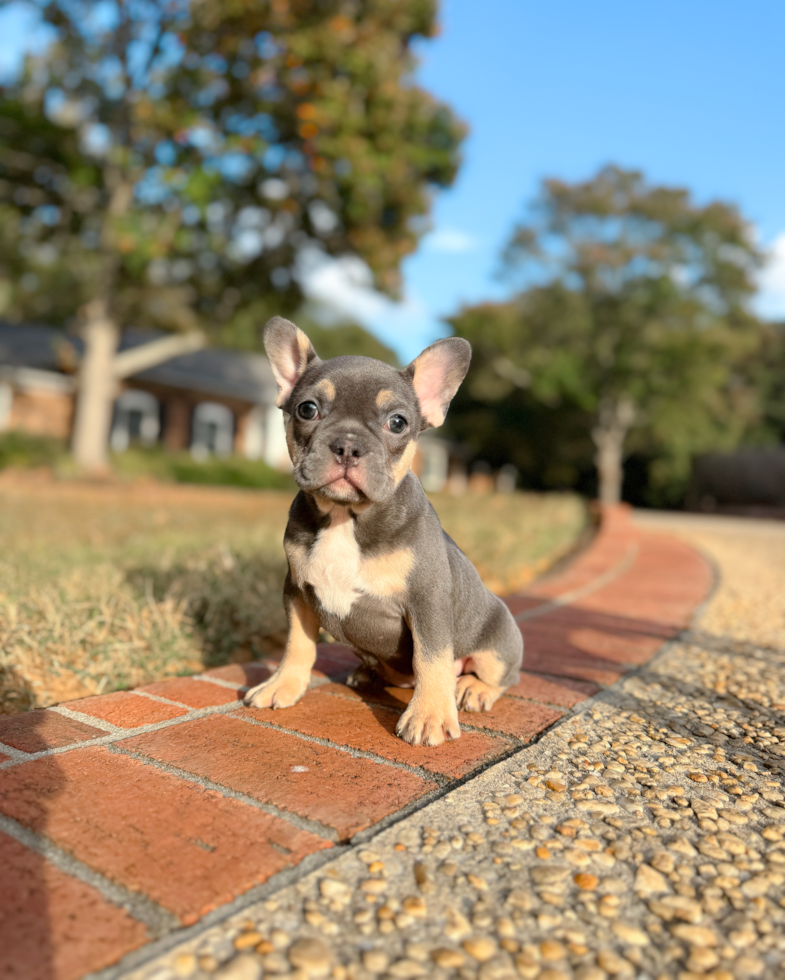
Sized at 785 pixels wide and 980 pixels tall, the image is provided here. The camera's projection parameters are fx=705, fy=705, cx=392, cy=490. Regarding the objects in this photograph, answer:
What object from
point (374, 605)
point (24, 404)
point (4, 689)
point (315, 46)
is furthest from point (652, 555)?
point (24, 404)

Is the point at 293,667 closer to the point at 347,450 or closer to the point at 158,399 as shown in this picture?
the point at 347,450

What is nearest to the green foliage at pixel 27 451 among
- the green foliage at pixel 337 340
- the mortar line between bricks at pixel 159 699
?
the mortar line between bricks at pixel 159 699

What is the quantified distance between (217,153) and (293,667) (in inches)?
609

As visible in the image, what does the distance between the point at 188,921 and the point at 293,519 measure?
4.75ft

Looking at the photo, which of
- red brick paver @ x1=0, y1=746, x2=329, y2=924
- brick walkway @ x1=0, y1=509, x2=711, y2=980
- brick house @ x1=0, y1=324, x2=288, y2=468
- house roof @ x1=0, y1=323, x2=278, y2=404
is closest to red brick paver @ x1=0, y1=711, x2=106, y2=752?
brick walkway @ x1=0, y1=509, x2=711, y2=980

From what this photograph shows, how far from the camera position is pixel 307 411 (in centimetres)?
252

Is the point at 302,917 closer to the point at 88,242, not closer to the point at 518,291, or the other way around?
the point at 88,242

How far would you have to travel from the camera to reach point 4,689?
9.17 feet

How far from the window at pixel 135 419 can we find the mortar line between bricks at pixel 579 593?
76.0 ft

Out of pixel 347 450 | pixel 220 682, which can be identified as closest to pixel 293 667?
pixel 220 682

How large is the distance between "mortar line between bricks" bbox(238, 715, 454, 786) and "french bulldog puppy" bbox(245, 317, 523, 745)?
0.47 feet

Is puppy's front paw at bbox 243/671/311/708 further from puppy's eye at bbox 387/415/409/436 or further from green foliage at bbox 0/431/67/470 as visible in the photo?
green foliage at bbox 0/431/67/470

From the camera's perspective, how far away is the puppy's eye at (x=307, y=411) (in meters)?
2.51

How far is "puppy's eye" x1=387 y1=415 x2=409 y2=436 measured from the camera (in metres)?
2.51
